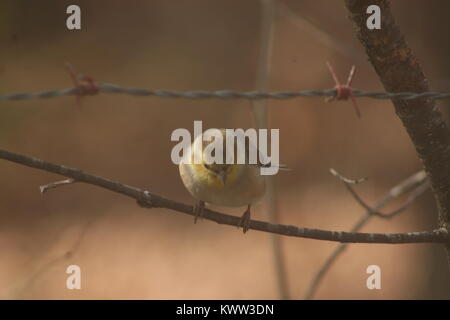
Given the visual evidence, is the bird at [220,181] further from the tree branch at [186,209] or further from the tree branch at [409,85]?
the tree branch at [409,85]

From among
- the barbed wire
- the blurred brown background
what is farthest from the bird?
the blurred brown background

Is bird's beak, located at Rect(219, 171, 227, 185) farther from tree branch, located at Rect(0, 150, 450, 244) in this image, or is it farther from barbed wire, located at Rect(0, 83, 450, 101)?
barbed wire, located at Rect(0, 83, 450, 101)

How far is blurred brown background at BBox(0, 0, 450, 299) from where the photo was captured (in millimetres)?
6992

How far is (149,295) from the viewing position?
22.8ft

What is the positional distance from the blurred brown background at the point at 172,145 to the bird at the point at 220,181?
280 centimetres

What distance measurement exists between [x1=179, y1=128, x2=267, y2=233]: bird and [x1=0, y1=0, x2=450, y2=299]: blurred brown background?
2799 millimetres

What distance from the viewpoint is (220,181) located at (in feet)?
9.92

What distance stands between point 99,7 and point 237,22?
2.60 meters

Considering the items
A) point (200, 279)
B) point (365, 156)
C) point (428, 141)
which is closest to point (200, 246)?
point (200, 279)

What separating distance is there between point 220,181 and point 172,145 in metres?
6.64

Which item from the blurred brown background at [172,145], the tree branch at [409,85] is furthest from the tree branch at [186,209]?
the blurred brown background at [172,145]

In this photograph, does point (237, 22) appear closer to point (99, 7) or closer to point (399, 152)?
point (99, 7)

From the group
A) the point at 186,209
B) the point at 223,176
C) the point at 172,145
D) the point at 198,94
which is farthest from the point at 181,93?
the point at 172,145

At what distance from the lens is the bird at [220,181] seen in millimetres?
3027
